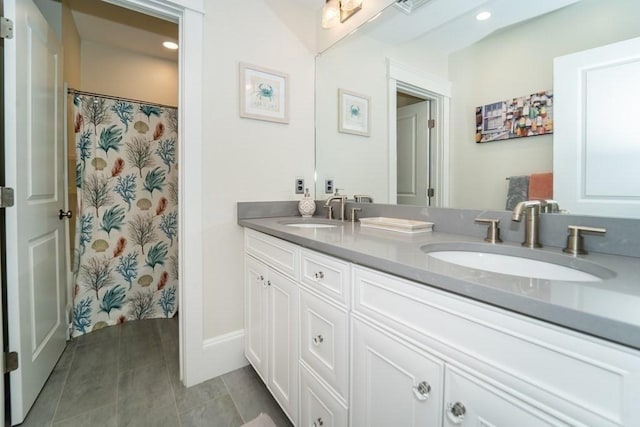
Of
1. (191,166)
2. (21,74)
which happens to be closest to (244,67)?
(191,166)

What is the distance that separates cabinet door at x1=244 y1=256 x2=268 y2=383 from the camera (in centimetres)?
144

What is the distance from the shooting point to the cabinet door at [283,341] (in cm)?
117

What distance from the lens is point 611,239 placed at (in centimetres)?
80

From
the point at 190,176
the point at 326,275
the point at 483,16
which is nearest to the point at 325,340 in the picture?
the point at 326,275

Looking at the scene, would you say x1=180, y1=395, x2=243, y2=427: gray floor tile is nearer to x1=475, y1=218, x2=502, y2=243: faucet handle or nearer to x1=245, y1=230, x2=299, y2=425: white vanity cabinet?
x1=245, y1=230, x2=299, y2=425: white vanity cabinet

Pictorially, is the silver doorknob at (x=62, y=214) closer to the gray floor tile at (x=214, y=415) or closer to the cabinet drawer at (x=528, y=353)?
the gray floor tile at (x=214, y=415)

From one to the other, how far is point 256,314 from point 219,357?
39cm

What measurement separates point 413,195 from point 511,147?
45 centimetres

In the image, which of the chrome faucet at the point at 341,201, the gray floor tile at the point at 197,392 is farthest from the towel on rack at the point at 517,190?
the gray floor tile at the point at 197,392

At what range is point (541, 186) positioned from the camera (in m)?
0.99

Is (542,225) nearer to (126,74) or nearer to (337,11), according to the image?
(337,11)

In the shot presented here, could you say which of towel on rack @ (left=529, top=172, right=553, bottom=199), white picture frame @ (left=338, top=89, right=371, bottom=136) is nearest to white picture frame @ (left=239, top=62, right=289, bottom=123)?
white picture frame @ (left=338, top=89, right=371, bottom=136)

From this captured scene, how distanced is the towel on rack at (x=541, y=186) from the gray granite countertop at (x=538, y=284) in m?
0.20

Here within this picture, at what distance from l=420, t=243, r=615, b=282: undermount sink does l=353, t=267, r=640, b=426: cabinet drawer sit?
23cm
